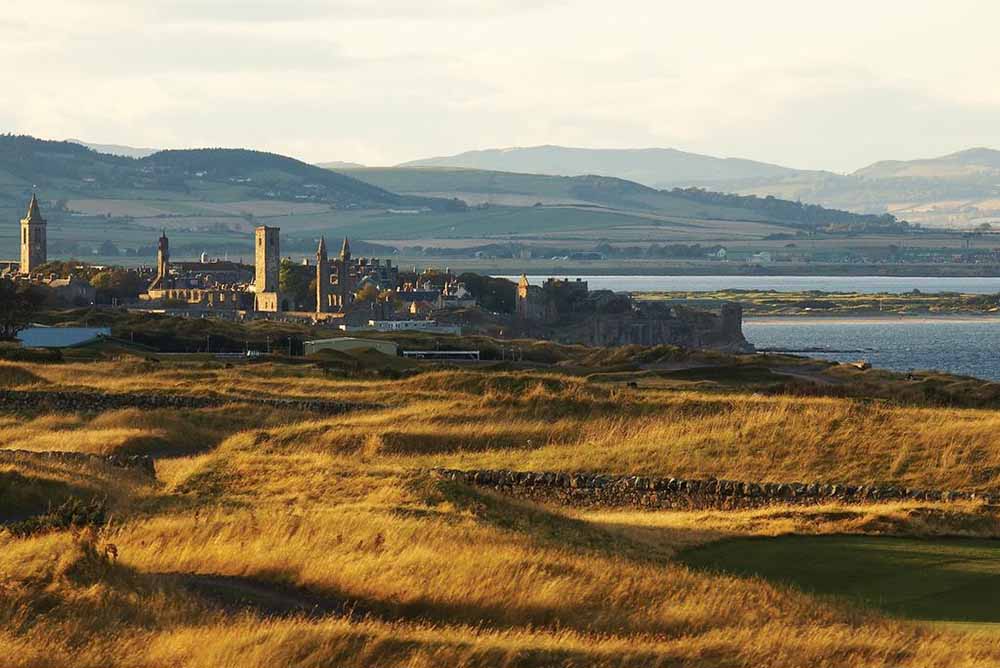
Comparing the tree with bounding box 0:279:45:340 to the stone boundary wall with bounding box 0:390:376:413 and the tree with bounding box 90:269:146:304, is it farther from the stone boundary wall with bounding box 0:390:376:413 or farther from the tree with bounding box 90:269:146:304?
the tree with bounding box 90:269:146:304

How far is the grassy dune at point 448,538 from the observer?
16656 millimetres

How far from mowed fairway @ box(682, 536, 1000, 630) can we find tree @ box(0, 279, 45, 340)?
77.6m

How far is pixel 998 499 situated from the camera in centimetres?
3228

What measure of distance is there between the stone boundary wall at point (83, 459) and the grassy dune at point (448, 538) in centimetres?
62

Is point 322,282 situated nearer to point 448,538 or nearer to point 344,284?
point 344,284

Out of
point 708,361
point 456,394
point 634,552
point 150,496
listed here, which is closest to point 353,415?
point 456,394

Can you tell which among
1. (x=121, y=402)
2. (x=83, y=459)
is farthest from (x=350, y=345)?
(x=83, y=459)

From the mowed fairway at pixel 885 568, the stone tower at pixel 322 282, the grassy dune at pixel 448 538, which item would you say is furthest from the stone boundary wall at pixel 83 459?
the stone tower at pixel 322 282

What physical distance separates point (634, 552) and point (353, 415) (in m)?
22.6

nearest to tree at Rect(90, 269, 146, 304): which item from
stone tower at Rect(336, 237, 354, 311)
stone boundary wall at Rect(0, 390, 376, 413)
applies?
stone tower at Rect(336, 237, 354, 311)

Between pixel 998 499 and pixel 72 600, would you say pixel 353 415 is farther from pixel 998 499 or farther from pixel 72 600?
pixel 72 600

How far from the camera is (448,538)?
2266 centimetres

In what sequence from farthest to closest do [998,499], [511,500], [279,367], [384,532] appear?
[279,367] → [998,499] → [511,500] → [384,532]

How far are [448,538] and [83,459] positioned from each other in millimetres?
13928
